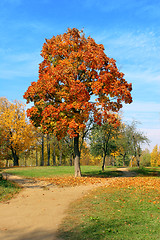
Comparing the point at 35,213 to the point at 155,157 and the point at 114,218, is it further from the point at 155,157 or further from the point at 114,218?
the point at 155,157

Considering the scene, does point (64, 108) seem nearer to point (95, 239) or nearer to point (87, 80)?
point (87, 80)

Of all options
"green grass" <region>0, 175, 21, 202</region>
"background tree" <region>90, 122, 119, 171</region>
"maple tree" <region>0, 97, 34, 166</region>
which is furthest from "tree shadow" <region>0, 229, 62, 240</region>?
"maple tree" <region>0, 97, 34, 166</region>

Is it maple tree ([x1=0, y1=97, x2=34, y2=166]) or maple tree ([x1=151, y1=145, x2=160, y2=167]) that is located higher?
maple tree ([x1=0, y1=97, x2=34, y2=166])

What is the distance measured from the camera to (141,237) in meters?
6.86

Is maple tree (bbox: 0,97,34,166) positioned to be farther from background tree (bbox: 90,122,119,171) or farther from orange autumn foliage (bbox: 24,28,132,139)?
orange autumn foliage (bbox: 24,28,132,139)

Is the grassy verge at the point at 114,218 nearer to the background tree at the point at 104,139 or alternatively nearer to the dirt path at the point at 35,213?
the dirt path at the point at 35,213

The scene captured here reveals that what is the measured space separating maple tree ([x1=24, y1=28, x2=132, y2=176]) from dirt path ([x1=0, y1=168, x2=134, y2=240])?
6942 millimetres

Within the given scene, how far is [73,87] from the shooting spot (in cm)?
1944

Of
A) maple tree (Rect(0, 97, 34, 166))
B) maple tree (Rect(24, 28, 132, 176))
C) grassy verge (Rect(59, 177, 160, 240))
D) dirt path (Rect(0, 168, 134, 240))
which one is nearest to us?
grassy verge (Rect(59, 177, 160, 240))

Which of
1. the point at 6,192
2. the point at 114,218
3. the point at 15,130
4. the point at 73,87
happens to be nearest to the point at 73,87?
the point at 73,87

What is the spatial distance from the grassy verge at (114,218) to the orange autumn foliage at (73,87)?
28.3 feet

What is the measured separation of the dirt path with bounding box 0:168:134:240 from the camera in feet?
24.0

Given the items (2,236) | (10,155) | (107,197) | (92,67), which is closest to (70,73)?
(92,67)

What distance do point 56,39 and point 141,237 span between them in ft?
67.6
